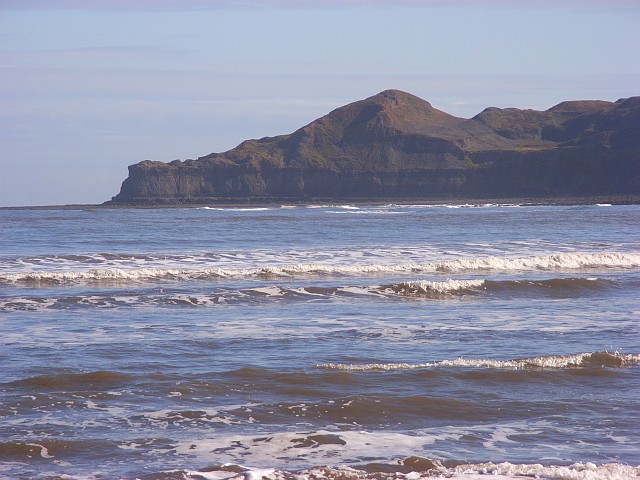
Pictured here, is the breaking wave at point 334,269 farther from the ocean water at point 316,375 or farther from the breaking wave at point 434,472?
the breaking wave at point 434,472

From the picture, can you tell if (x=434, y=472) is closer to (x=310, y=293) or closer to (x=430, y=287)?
(x=310, y=293)

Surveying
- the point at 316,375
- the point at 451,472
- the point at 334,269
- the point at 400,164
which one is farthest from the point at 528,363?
the point at 400,164

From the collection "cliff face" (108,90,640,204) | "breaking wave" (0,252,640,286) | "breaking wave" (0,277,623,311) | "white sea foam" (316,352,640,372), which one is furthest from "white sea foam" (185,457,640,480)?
"cliff face" (108,90,640,204)

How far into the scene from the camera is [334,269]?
21609mm

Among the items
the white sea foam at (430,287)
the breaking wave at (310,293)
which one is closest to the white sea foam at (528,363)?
the breaking wave at (310,293)

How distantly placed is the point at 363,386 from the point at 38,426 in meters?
3.55

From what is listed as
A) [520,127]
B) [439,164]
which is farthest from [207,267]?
[520,127]

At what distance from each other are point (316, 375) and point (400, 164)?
465 ft

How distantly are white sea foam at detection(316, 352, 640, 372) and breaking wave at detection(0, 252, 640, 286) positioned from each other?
10.5 meters

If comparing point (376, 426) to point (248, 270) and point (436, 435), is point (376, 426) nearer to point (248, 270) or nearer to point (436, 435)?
point (436, 435)

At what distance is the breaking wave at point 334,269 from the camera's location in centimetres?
A: 2022

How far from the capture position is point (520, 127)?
173875 millimetres

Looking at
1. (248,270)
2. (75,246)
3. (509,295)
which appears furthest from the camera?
(75,246)

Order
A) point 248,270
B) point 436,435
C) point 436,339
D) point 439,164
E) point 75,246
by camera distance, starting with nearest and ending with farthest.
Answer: point 436,435
point 436,339
point 248,270
point 75,246
point 439,164
